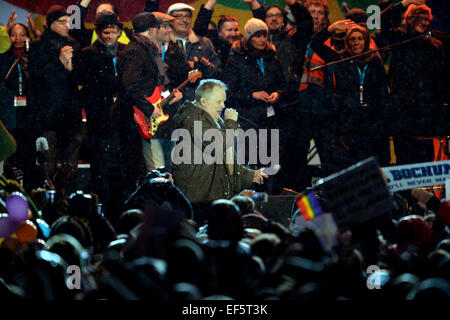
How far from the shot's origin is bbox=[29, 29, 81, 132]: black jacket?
7.46 metres

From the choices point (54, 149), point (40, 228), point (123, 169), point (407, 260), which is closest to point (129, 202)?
point (40, 228)

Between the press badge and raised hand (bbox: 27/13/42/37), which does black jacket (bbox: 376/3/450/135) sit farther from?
raised hand (bbox: 27/13/42/37)

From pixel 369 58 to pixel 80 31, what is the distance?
3.32m

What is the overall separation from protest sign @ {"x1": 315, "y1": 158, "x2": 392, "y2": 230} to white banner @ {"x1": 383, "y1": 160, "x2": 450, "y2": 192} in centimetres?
99

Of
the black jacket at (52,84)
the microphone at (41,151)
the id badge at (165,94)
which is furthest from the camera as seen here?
the id badge at (165,94)

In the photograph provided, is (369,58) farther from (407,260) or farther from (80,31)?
(407,260)

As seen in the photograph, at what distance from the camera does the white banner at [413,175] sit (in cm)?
392

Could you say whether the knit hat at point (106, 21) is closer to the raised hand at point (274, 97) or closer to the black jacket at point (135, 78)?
the black jacket at point (135, 78)

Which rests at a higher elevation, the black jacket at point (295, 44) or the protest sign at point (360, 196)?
the black jacket at point (295, 44)

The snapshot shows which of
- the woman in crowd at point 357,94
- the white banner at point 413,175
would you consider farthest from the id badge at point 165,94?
the white banner at point 413,175

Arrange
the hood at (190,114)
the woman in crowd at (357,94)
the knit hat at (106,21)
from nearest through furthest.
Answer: the hood at (190,114)
the woman in crowd at (357,94)
the knit hat at (106,21)

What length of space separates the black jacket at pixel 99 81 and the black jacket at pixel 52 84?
0.53 feet

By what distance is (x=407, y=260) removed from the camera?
281 cm

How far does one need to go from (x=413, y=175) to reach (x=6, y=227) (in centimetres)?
228
